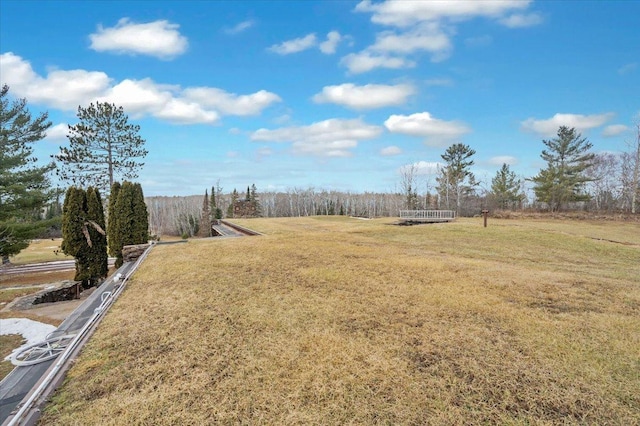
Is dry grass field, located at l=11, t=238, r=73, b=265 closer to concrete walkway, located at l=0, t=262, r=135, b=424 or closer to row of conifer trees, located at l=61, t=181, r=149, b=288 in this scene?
row of conifer trees, located at l=61, t=181, r=149, b=288

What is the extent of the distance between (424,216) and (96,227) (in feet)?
56.3

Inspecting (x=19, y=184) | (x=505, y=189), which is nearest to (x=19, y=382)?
(x=19, y=184)

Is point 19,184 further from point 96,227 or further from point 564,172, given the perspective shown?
point 564,172

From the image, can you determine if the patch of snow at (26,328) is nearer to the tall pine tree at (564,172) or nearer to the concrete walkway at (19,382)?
the concrete walkway at (19,382)

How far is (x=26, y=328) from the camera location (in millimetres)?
7918

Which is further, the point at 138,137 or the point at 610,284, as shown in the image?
the point at 138,137

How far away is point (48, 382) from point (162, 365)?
85 cm

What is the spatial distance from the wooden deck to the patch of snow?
16.4 metres

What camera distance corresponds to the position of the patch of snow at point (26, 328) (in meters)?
7.44

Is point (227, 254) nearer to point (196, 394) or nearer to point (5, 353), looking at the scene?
point (5, 353)

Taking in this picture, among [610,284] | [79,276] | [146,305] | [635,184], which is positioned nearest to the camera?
[146,305]

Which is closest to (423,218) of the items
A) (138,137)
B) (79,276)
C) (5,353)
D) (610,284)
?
(610,284)

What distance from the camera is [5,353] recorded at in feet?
21.3

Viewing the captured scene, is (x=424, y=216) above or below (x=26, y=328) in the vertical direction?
above
